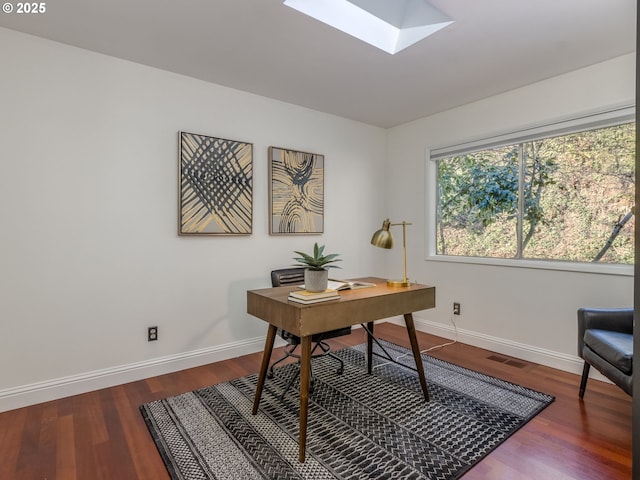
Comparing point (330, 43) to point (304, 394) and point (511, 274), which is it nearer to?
point (304, 394)

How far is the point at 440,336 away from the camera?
11.8 feet

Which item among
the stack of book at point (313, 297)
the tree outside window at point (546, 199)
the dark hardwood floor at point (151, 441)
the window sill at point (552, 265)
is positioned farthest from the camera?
the tree outside window at point (546, 199)

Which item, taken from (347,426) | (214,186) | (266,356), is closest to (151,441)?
(266,356)

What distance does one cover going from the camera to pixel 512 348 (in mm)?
3033

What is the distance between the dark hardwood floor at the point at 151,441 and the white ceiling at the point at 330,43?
2341 mm

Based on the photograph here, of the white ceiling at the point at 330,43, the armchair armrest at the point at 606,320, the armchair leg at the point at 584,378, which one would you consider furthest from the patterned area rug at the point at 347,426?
the white ceiling at the point at 330,43

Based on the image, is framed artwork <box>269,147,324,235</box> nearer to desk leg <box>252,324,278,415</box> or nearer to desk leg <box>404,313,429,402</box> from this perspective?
desk leg <box>252,324,278,415</box>

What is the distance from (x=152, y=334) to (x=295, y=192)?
1755mm

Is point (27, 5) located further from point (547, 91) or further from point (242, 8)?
point (547, 91)

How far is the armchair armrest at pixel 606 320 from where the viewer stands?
7.06 ft

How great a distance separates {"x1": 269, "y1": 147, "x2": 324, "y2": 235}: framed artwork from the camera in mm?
3198

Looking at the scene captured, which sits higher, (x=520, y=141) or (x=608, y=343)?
(x=520, y=141)

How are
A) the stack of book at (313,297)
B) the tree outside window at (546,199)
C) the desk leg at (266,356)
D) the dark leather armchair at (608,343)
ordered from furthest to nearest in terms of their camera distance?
the tree outside window at (546,199)
the desk leg at (266,356)
the dark leather armchair at (608,343)
the stack of book at (313,297)

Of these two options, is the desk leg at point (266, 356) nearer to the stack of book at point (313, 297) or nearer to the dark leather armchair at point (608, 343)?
the stack of book at point (313, 297)
